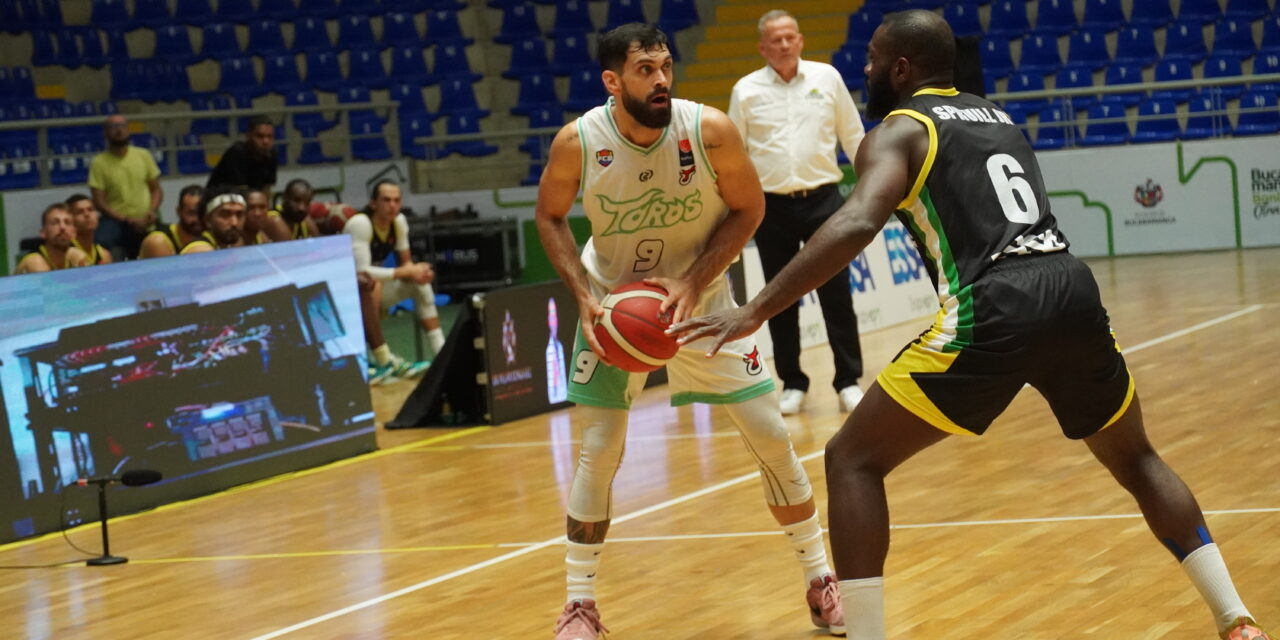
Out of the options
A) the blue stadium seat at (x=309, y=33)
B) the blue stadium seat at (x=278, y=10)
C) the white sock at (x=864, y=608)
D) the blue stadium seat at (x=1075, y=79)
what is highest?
the blue stadium seat at (x=278, y=10)

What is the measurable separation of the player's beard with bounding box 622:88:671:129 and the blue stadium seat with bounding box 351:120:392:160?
49.0 ft

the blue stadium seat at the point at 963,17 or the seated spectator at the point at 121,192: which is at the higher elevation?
the blue stadium seat at the point at 963,17

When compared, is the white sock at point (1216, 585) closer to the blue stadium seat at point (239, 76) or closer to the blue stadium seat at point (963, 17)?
the blue stadium seat at point (963, 17)

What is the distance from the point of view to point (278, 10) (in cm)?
2214

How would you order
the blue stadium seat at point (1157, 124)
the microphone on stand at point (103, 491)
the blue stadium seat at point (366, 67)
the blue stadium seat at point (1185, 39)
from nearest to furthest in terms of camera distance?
the microphone on stand at point (103, 491)
the blue stadium seat at point (1157, 124)
the blue stadium seat at point (1185, 39)
the blue stadium seat at point (366, 67)

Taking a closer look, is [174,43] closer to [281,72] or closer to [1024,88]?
[281,72]

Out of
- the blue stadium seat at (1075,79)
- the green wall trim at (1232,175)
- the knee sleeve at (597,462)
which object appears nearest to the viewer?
the knee sleeve at (597,462)

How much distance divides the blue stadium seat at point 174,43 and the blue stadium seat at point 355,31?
6.43 ft

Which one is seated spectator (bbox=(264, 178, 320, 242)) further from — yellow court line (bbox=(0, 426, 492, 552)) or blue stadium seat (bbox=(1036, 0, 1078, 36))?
blue stadium seat (bbox=(1036, 0, 1078, 36))

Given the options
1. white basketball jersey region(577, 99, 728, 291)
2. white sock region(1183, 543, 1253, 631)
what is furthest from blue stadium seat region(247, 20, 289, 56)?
white sock region(1183, 543, 1253, 631)

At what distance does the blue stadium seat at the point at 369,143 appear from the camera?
65.0ft

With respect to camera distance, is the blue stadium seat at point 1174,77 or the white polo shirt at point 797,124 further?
the blue stadium seat at point 1174,77

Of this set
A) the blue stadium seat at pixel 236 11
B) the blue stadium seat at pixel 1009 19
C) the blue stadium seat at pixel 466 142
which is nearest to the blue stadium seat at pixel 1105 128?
the blue stadium seat at pixel 1009 19

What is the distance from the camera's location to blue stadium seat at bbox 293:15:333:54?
21797 mm
